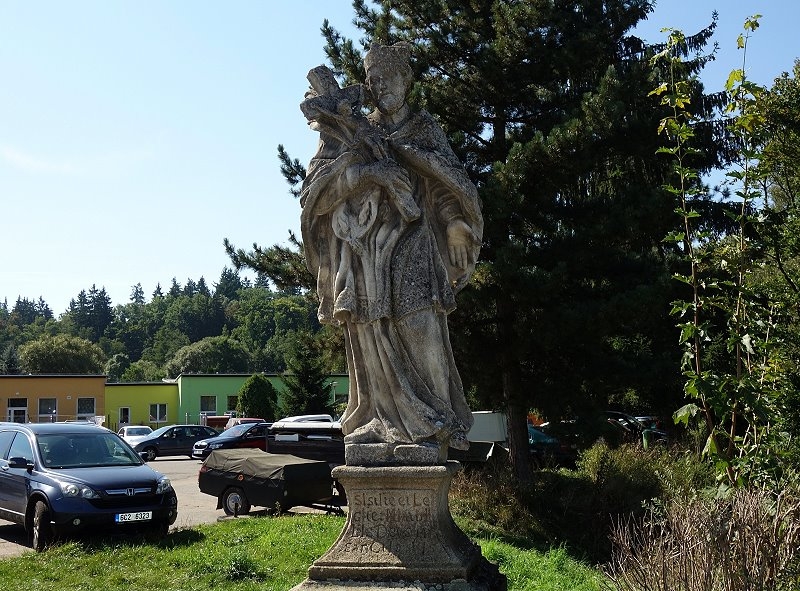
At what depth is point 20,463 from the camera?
11000mm

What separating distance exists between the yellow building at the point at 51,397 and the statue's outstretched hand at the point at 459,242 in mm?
45153

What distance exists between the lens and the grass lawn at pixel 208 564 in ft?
25.5

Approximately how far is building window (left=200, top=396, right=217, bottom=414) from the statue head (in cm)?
5177

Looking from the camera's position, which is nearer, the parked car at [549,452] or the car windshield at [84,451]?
the car windshield at [84,451]

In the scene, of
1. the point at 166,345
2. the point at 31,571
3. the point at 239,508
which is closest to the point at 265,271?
the point at 239,508

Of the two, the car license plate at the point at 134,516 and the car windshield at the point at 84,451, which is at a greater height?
the car windshield at the point at 84,451

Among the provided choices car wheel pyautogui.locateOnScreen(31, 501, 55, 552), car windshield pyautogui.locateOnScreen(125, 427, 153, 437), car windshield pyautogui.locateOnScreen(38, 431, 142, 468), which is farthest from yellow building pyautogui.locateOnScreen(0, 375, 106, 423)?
car wheel pyautogui.locateOnScreen(31, 501, 55, 552)

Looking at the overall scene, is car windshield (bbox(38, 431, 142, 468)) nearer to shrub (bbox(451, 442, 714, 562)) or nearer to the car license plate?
the car license plate

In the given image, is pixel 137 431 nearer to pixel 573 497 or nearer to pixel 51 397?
pixel 51 397

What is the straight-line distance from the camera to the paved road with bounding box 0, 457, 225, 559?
1096cm

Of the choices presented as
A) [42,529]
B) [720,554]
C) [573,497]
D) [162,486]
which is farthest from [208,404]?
[720,554]

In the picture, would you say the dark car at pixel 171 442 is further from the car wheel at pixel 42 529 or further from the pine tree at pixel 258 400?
the car wheel at pixel 42 529

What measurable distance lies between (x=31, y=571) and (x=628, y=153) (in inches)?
468

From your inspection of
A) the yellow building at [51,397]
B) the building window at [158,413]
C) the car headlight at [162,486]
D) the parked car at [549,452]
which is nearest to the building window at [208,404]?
the building window at [158,413]
